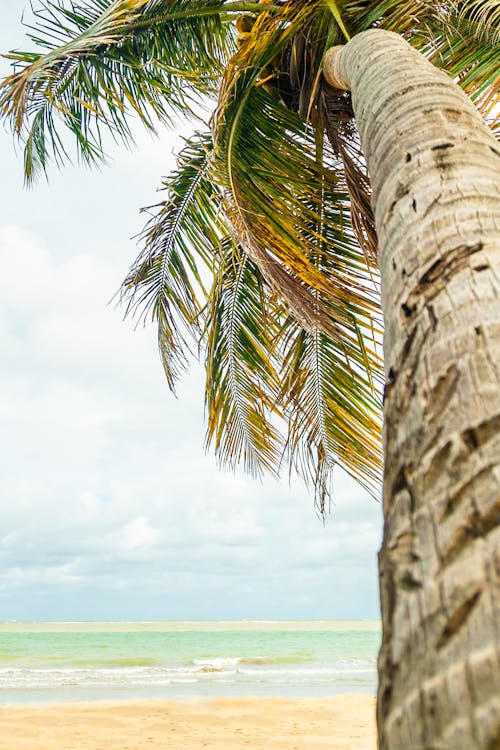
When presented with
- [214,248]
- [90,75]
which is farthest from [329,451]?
[90,75]

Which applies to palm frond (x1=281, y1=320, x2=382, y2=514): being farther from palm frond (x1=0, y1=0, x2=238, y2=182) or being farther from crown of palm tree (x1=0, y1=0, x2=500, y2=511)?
palm frond (x1=0, y1=0, x2=238, y2=182)

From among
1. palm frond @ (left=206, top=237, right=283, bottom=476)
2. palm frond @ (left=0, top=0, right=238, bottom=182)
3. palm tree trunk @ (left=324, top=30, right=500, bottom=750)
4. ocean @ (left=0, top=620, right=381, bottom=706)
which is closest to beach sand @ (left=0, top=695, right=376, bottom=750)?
ocean @ (left=0, top=620, right=381, bottom=706)

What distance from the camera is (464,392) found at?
0.82 m

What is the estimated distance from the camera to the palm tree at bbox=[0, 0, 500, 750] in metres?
0.69

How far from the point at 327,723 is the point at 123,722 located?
9.79 ft

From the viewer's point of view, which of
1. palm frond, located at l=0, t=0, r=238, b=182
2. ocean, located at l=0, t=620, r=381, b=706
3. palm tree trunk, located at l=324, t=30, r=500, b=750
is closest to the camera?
palm tree trunk, located at l=324, t=30, r=500, b=750

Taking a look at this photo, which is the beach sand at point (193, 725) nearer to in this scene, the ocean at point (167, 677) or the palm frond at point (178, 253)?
the ocean at point (167, 677)

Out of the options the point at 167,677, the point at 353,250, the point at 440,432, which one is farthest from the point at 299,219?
the point at 167,677

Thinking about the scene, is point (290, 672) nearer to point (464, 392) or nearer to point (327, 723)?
point (327, 723)

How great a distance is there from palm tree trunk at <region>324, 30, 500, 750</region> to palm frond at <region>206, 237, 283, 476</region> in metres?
3.24

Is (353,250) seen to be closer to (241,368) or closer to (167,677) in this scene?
(241,368)

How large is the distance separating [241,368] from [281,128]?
6.46 feet

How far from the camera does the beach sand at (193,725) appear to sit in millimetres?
8141

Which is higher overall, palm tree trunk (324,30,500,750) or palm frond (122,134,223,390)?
palm frond (122,134,223,390)
